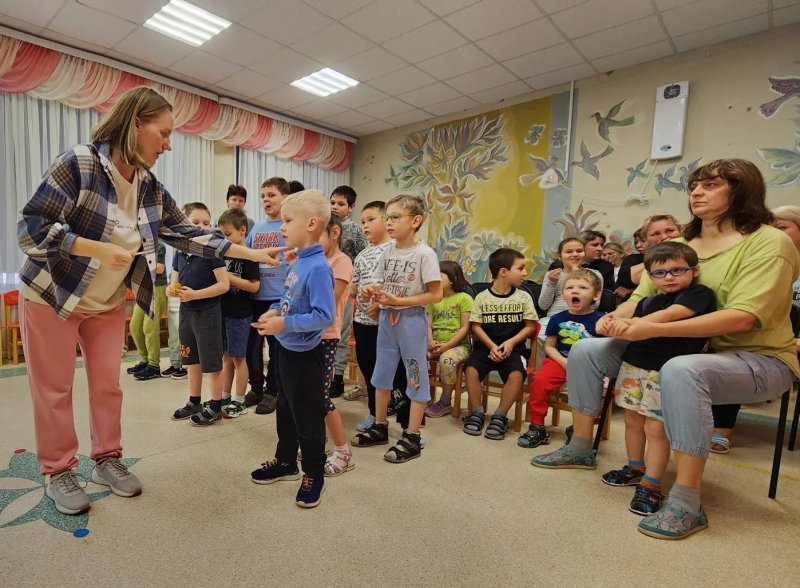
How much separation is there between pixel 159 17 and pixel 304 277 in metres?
3.27

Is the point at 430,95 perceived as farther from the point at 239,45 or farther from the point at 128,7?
the point at 128,7

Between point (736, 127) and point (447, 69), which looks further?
point (447, 69)

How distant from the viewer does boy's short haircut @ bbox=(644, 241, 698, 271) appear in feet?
Result: 5.14

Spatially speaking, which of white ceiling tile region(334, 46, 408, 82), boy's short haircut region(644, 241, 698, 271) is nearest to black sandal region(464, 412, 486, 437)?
boy's short haircut region(644, 241, 698, 271)

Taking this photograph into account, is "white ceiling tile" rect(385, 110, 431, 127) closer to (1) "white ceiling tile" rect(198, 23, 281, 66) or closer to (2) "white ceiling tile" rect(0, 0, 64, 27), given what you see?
(1) "white ceiling tile" rect(198, 23, 281, 66)

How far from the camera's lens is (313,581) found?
1159 millimetres

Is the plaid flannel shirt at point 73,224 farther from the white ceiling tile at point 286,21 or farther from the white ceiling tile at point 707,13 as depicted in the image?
the white ceiling tile at point 707,13

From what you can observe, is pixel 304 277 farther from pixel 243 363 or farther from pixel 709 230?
pixel 709 230

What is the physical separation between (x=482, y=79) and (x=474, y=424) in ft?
11.6

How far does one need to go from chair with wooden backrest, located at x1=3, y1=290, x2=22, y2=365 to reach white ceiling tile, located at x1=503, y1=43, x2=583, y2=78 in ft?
15.7

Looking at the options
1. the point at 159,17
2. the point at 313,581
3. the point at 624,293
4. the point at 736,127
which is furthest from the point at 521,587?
the point at 159,17

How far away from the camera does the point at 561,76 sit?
4.30 meters

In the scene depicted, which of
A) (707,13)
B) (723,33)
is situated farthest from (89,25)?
(723,33)

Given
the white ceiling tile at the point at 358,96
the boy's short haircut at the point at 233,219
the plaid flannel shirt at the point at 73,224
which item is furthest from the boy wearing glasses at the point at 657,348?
the white ceiling tile at the point at 358,96
